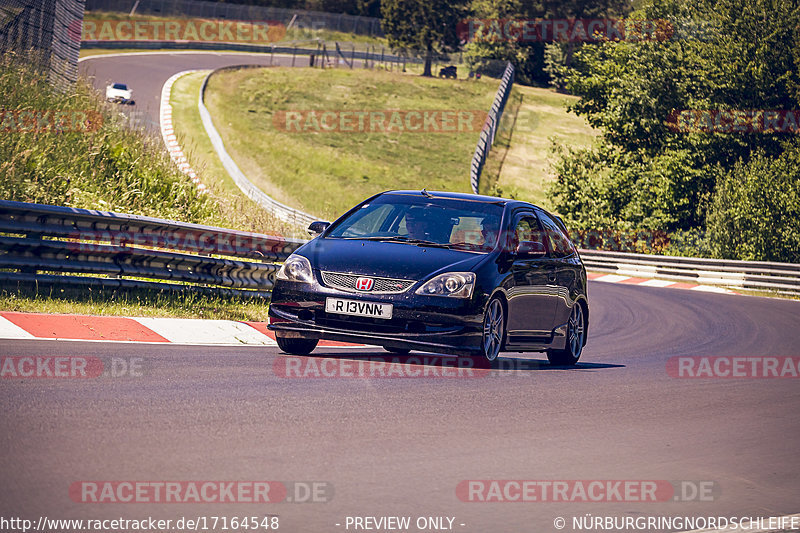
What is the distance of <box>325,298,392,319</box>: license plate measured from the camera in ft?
29.2

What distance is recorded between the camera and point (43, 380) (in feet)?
22.6

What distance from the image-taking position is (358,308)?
895cm

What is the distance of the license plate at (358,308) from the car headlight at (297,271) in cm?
34

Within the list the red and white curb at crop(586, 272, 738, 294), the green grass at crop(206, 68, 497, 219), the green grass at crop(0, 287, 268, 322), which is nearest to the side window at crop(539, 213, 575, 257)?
the green grass at crop(0, 287, 268, 322)

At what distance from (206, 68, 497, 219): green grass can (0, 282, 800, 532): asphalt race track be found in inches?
1297

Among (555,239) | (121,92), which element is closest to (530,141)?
(121,92)

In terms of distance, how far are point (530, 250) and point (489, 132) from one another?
5374 centimetres

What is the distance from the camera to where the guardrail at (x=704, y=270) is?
32.0 meters

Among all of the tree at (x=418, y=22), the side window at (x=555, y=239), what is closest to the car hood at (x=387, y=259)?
the side window at (x=555, y=239)

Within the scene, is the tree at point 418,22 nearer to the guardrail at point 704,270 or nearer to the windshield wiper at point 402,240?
the guardrail at point 704,270

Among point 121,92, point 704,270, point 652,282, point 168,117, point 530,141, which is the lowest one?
point 652,282

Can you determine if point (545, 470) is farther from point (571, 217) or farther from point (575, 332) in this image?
point (571, 217)

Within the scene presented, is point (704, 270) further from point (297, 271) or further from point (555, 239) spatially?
point (297, 271)

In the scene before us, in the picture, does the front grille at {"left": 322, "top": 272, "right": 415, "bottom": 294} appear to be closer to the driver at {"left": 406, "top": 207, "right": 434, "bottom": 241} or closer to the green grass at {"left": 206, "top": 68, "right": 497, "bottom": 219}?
the driver at {"left": 406, "top": 207, "right": 434, "bottom": 241}
